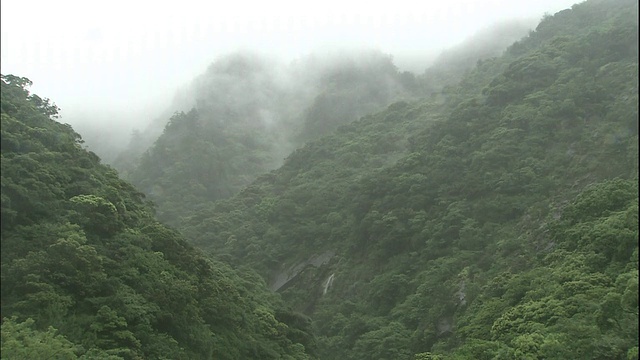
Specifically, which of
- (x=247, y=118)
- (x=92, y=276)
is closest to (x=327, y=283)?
(x=92, y=276)

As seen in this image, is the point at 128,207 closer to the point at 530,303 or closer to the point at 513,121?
the point at 530,303

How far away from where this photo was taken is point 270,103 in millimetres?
97812

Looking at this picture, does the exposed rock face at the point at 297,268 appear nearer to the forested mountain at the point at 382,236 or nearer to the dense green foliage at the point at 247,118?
the forested mountain at the point at 382,236

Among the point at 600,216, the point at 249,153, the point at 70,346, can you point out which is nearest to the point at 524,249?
the point at 600,216

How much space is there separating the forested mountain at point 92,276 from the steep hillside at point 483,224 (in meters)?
7.34

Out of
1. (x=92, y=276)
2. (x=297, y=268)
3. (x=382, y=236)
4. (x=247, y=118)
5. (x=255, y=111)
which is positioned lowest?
(x=382, y=236)

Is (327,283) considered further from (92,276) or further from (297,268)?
(92,276)

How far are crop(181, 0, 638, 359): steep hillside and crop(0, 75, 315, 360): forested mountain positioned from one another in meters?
7.34

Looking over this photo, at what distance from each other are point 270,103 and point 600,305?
272 feet

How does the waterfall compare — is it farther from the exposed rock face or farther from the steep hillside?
the exposed rock face

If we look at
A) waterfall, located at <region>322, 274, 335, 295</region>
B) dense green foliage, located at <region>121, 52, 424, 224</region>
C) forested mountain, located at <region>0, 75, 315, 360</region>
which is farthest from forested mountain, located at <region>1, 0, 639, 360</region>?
dense green foliage, located at <region>121, 52, 424, 224</region>

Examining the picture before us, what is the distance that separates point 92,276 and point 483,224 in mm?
22552

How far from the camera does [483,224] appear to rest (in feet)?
115

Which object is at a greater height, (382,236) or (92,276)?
(92,276)
